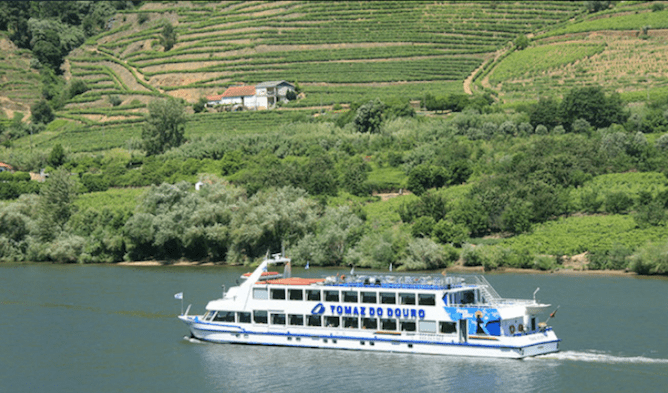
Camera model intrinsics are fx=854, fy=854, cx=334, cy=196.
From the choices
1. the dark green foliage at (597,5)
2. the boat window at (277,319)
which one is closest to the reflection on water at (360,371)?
the boat window at (277,319)

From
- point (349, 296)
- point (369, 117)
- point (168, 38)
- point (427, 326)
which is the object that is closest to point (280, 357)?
point (349, 296)

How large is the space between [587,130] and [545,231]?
3392 cm

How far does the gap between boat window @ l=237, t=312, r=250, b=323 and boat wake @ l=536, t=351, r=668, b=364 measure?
54.2 ft

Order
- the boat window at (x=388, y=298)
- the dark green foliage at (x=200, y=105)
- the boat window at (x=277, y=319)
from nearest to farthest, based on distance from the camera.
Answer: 1. the boat window at (x=388, y=298)
2. the boat window at (x=277, y=319)
3. the dark green foliage at (x=200, y=105)

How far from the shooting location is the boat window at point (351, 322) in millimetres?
47938

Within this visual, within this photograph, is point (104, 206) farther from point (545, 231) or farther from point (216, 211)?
point (545, 231)

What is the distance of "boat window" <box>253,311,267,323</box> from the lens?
49438 mm

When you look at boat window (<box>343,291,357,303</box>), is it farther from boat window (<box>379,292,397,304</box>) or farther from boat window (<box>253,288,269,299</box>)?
boat window (<box>253,288,269,299</box>)

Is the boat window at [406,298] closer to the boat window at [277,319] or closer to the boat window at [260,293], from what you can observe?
the boat window at [277,319]

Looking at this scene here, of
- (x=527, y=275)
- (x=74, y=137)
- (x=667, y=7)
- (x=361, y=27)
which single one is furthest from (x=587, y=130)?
(x=74, y=137)

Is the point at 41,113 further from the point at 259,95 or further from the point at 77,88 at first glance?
the point at 259,95

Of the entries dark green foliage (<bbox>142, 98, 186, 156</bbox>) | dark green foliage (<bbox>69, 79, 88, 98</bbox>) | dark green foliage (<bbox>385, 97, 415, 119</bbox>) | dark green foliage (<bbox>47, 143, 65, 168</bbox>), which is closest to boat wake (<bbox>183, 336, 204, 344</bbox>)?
dark green foliage (<bbox>385, 97, 415, 119</bbox>)

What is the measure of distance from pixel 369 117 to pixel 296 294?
80346mm

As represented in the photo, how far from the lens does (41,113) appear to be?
533ft
